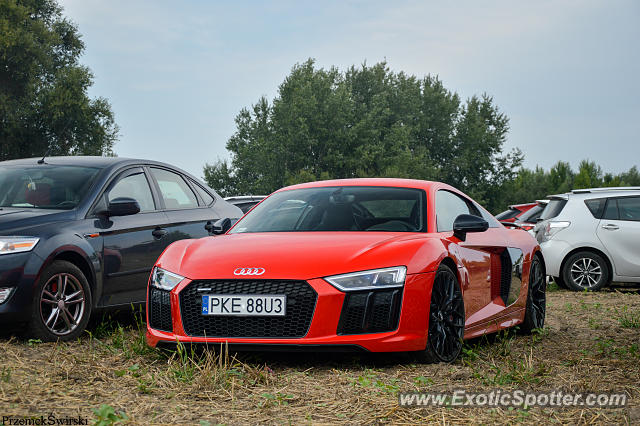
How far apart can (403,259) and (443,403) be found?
1.14m

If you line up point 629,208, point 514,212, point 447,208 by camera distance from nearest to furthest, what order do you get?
point 447,208 < point 629,208 < point 514,212

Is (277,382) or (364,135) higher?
(364,135)

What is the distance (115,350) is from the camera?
6.43m

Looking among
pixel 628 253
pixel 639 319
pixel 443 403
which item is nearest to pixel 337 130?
pixel 628 253

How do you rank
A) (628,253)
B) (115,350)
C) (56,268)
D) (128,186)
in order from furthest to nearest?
(628,253) < (128,186) < (56,268) < (115,350)

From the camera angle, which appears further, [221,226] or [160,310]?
[221,226]

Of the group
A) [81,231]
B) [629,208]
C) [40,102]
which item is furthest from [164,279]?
[40,102]

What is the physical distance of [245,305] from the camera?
5512 millimetres

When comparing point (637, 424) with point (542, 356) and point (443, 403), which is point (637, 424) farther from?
point (542, 356)

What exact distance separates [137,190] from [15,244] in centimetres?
180

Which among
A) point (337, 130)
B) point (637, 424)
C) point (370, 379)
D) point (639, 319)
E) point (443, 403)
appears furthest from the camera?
point (337, 130)

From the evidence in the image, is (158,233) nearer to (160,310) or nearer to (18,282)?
(18,282)

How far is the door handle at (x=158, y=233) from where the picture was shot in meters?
8.19

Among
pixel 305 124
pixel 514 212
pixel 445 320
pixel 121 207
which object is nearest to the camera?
pixel 445 320
